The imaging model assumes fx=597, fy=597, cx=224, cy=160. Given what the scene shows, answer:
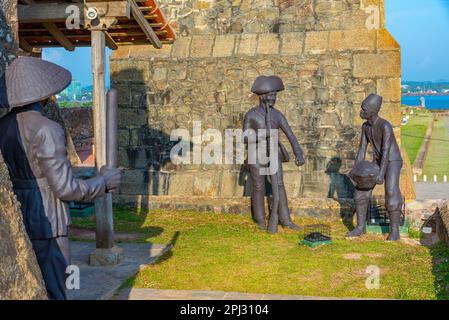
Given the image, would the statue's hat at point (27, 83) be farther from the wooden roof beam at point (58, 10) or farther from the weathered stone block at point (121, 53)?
the weathered stone block at point (121, 53)

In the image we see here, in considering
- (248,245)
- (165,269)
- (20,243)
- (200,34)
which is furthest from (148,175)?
(20,243)

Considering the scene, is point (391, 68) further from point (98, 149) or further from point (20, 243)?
point (20, 243)

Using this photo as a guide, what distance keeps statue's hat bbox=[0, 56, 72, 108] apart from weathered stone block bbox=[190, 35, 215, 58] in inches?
257

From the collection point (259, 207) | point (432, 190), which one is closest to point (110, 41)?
point (259, 207)

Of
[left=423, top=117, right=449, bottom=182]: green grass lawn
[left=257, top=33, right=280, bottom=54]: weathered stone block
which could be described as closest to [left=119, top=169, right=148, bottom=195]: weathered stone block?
[left=257, top=33, right=280, bottom=54]: weathered stone block

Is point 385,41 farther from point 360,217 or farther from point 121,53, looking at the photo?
point 121,53

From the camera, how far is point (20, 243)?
285 cm

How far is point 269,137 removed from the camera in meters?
8.27

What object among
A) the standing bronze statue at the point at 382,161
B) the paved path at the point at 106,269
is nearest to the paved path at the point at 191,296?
the paved path at the point at 106,269

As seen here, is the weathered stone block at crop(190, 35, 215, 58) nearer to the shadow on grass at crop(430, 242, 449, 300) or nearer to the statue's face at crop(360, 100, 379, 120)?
the statue's face at crop(360, 100, 379, 120)

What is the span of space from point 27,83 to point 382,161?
5108mm

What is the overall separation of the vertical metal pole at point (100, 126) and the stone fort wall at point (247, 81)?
136 inches

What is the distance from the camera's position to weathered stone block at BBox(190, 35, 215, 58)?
998 cm

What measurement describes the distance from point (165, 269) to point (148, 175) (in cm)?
413
